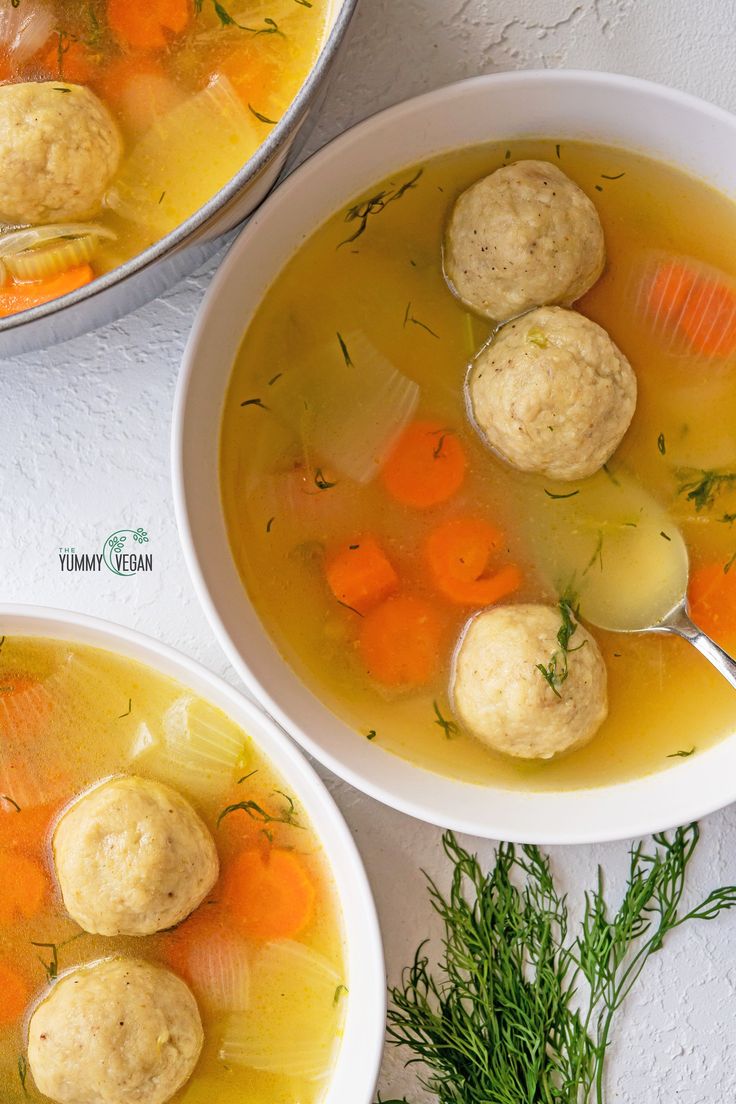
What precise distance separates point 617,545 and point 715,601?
27 cm

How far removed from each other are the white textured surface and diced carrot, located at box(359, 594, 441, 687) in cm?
33

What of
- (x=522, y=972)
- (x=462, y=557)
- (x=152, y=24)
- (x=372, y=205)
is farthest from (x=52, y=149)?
(x=522, y=972)

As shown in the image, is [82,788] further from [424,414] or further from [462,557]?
[424,414]

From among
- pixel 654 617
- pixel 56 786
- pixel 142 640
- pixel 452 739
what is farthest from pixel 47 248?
pixel 654 617

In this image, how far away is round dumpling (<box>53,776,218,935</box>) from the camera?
6.88 ft

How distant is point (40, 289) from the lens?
202cm

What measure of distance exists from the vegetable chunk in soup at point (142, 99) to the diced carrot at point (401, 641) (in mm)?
932

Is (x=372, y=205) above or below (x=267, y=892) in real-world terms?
above

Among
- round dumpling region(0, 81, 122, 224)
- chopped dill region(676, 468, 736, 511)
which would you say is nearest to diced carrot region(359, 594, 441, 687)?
chopped dill region(676, 468, 736, 511)

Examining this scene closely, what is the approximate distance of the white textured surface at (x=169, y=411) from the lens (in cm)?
226

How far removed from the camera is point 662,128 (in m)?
2.11

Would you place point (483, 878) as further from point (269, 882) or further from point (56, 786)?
point (56, 786)

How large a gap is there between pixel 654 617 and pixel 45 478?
4.73ft

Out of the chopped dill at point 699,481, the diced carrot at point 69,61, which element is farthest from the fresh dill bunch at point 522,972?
the diced carrot at point 69,61
